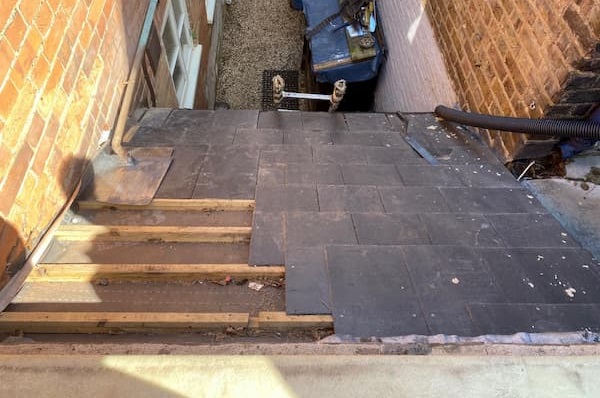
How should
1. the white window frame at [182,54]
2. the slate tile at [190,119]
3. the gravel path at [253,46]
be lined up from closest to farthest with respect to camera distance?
the slate tile at [190,119], the white window frame at [182,54], the gravel path at [253,46]

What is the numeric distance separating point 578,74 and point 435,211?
3.67 feet

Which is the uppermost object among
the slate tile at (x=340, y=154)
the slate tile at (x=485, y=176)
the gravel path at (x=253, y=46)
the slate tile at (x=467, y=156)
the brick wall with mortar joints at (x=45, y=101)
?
the brick wall with mortar joints at (x=45, y=101)

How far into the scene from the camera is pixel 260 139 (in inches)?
123

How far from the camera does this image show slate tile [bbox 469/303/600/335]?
1.62m

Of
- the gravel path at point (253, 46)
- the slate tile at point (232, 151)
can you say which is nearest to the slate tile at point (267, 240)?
the slate tile at point (232, 151)

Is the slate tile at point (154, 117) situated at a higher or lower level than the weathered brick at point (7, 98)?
lower

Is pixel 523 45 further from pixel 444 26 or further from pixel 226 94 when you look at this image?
pixel 226 94

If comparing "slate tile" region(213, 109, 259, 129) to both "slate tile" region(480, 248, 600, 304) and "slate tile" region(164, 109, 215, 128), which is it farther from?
"slate tile" region(480, 248, 600, 304)

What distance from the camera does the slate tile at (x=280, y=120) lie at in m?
3.39

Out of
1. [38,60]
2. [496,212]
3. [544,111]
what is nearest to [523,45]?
[544,111]

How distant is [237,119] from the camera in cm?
345

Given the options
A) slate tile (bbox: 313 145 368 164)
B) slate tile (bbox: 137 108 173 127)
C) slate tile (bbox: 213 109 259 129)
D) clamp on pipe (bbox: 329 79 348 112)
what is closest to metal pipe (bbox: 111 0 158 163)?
slate tile (bbox: 137 108 173 127)

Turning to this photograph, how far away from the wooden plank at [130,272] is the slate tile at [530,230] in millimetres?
1450

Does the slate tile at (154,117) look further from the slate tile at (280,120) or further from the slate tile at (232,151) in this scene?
the slate tile at (280,120)
